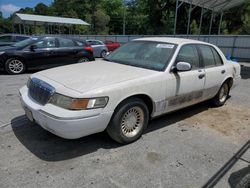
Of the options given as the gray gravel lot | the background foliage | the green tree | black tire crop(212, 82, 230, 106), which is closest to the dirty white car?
the gray gravel lot

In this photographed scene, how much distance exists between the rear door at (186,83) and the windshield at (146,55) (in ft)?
0.74

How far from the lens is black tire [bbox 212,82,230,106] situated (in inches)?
220

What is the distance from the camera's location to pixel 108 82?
3.24 metres

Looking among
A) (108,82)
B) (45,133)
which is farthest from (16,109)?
(108,82)

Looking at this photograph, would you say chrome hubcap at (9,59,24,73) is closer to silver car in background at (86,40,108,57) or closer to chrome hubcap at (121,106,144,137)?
chrome hubcap at (121,106,144,137)

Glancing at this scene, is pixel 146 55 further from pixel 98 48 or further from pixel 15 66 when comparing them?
pixel 98 48

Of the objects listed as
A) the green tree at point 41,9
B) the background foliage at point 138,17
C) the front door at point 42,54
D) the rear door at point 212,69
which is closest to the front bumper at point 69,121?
the rear door at point 212,69

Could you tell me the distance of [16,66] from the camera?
8.92 m

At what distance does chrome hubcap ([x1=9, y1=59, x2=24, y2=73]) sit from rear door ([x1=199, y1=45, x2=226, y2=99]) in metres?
6.98

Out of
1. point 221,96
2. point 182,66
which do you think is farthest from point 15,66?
point 221,96

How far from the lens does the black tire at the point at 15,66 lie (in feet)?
28.8

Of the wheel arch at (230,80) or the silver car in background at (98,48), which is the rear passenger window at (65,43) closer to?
the silver car in background at (98,48)

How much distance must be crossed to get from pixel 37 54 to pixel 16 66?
93 cm

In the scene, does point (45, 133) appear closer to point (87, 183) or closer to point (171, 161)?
point (87, 183)
